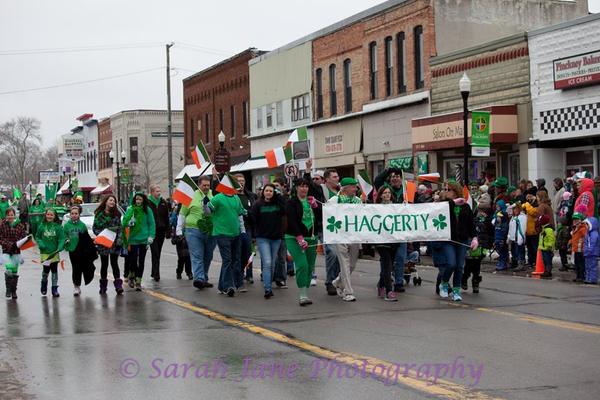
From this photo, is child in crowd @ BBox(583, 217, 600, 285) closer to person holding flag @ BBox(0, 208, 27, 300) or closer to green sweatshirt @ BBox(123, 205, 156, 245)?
green sweatshirt @ BBox(123, 205, 156, 245)

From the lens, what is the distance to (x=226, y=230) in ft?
46.3

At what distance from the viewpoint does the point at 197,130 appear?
56625 mm

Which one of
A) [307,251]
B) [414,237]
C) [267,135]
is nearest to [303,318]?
[307,251]

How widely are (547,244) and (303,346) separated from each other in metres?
9.15

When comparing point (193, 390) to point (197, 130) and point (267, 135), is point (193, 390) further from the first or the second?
point (197, 130)

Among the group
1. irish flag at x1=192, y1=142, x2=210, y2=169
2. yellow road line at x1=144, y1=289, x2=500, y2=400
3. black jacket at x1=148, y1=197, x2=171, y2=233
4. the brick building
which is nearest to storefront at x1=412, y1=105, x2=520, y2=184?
black jacket at x1=148, y1=197, x2=171, y2=233

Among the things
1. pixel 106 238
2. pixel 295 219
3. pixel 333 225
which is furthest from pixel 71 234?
pixel 333 225

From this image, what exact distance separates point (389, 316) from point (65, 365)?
4.44 meters

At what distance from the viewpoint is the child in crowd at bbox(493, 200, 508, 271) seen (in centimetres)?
1891

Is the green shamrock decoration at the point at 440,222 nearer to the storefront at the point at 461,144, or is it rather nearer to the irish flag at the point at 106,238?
the irish flag at the point at 106,238

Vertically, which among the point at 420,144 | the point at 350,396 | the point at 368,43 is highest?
the point at 368,43

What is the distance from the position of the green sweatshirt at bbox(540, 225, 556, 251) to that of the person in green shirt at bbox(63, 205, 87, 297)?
859 cm

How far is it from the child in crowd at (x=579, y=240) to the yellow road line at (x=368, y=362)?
7231mm

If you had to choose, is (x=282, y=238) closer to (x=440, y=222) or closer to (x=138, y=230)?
(x=440, y=222)
